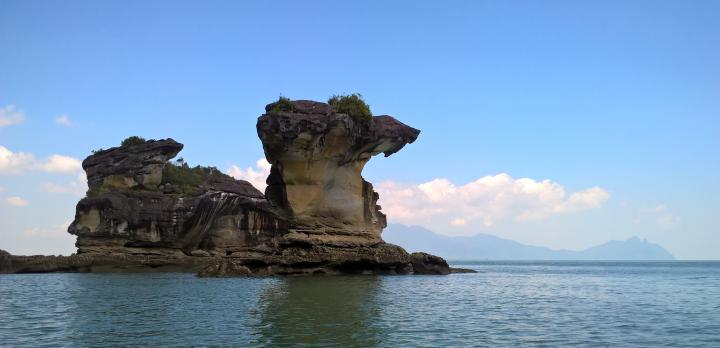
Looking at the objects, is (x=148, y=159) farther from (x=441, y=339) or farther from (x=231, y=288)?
(x=441, y=339)

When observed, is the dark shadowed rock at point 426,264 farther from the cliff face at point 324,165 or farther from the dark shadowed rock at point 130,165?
the dark shadowed rock at point 130,165

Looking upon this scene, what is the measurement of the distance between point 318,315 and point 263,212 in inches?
1676

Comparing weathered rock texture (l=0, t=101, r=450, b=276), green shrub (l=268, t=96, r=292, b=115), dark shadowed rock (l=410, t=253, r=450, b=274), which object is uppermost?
green shrub (l=268, t=96, r=292, b=115)

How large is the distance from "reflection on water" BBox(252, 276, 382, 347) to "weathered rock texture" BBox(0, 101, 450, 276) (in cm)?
1277

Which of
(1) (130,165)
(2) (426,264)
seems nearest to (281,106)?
(2) (426,264)

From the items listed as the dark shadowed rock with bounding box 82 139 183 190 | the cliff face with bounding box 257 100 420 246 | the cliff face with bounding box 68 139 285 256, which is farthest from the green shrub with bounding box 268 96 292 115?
the dark shadowed rock with bounding box 82 139 183 190

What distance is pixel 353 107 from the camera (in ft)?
169

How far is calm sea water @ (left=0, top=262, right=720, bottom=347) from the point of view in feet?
58.1

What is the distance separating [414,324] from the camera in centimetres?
2094

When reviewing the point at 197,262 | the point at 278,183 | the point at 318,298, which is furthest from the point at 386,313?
the point at 197,262

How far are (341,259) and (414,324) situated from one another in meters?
26.8

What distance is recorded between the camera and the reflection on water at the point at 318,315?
1759cm

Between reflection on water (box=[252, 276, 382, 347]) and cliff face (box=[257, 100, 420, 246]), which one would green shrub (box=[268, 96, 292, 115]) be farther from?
reflection on water (box=[252, 276, 382, 347])

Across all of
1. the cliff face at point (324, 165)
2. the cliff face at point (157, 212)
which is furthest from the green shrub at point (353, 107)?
the cliff face at point (157, 212)
